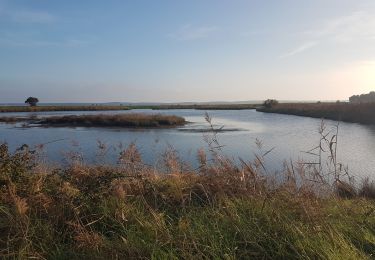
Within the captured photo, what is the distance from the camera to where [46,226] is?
450cm

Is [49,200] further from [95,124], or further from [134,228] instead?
[95,124]

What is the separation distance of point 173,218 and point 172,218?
0.06ft

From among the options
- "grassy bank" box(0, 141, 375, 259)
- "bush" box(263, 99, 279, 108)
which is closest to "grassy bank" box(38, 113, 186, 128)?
"grassy bank" box(0, 141, 375, 259)

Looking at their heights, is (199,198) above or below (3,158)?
below

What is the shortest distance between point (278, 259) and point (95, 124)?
41.3 metres

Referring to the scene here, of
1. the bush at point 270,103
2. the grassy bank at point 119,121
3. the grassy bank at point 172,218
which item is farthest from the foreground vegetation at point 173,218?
the bush at point 270,103

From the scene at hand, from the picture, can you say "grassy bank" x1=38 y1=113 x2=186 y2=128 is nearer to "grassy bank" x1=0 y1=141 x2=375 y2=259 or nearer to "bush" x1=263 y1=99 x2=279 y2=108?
"grassy bank" x1=0 y1=141 x2=375 y2=259

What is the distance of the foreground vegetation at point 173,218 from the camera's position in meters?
4.09

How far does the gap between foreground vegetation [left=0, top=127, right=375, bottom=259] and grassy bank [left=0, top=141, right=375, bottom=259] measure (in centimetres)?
1

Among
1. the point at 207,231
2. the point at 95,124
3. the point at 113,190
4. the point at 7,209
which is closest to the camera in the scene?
the point at 207,231

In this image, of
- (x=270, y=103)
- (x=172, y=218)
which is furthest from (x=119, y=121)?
(x=270, y=103)

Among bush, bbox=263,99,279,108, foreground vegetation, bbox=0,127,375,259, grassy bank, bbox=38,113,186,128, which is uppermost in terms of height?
bush, bbox=263,99,279,108

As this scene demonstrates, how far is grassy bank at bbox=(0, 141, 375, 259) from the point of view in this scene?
13.4ft

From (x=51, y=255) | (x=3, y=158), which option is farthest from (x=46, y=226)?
(x=3, y=158)
